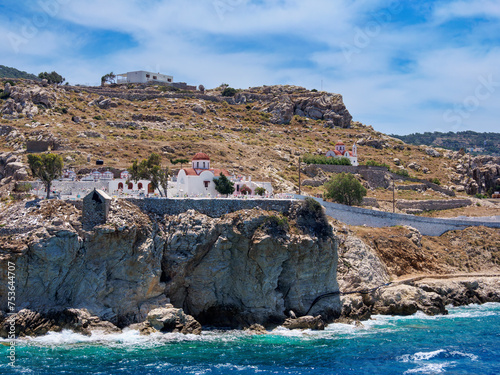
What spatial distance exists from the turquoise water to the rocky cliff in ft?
8.48

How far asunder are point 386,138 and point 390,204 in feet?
147

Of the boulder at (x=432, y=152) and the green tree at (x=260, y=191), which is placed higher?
the boulder at (x=432, y=152)

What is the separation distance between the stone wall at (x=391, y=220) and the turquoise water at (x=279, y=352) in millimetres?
15795

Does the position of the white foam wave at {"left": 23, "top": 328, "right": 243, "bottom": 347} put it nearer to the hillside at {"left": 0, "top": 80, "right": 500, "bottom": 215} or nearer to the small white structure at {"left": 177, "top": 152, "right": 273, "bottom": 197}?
the small white structure at {"left": 177, "top": 152, "right": 273, "bottom": 197}

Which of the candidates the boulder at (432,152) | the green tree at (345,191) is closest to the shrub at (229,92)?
the boulder at (432,152)

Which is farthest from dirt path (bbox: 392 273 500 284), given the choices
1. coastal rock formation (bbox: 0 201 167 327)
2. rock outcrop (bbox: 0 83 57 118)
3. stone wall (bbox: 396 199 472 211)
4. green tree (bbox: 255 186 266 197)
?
rock outcrop (bbox: 0 83 57 118)

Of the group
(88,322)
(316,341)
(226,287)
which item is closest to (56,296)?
(88,322)

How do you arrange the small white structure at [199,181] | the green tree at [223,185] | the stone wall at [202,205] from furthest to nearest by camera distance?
the small white structure at [199,181]
the green tree at [223,185]
the stone wall at [202,205]

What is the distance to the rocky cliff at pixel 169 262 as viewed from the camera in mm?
34844

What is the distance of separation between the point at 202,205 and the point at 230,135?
161 ft

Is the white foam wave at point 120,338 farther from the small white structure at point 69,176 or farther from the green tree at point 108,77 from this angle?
the green tree at point 108,77

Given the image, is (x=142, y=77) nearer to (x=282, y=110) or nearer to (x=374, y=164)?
(x=282, y=110)

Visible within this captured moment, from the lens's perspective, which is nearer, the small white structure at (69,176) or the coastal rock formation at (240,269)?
the coastal rock formation at (240,269)

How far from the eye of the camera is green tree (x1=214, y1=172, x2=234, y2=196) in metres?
47.8
